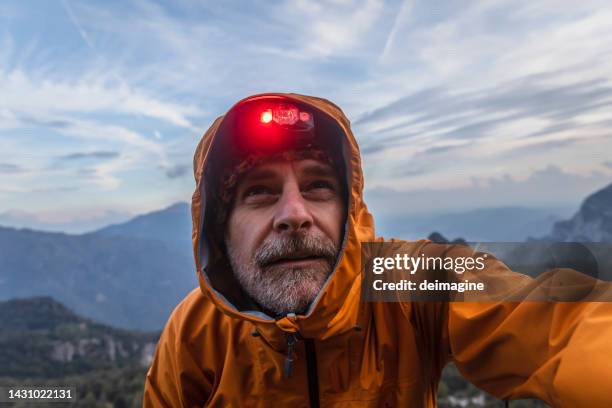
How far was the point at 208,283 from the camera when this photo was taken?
A: 3172mm

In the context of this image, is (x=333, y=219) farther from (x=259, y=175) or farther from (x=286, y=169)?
(x=259, y=175)

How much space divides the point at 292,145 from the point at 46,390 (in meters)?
4.78

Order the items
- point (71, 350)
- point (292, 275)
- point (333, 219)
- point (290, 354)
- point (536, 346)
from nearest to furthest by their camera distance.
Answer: point (536, 346)
point (290, 354)
point (292, 275)
point (333, 219)
point (71, 350)

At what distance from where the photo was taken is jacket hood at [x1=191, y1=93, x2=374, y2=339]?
9.20 ft

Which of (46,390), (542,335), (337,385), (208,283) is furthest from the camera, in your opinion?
(46,390)

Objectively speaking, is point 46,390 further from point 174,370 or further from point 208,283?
point 208,283

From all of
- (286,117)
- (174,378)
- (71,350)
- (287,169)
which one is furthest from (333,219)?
(71,350)

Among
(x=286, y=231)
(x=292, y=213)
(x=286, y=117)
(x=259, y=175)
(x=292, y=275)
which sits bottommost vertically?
(x=292, y=275)

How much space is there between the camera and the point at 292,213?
290 cm

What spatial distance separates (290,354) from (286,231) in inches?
31.6

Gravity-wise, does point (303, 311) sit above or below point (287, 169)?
below

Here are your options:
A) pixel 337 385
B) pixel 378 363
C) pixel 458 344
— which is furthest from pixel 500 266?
pixel 337 385

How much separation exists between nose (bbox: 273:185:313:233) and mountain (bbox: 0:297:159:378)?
74.4m

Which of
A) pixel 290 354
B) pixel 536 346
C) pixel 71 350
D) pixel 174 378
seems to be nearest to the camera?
pixel 536 346
